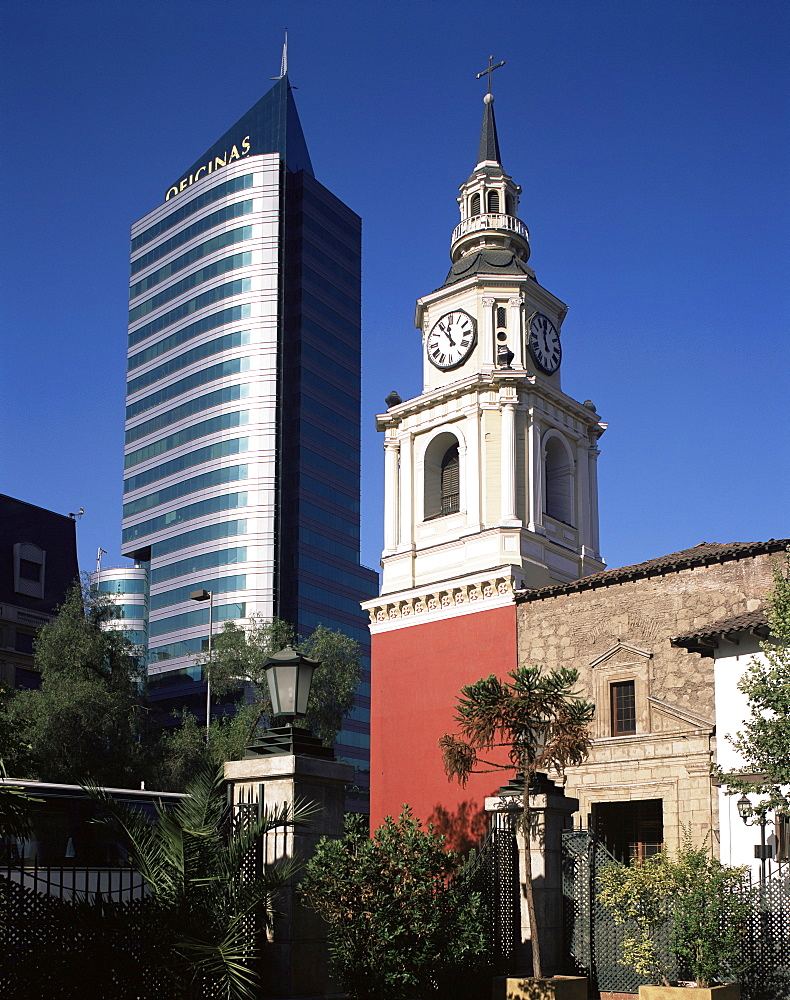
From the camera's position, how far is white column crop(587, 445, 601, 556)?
137ft

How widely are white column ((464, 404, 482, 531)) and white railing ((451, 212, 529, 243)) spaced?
9201 millimetres

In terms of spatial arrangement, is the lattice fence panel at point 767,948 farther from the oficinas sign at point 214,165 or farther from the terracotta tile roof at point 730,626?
the oficinas sign at point 214,165

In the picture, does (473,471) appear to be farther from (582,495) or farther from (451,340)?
(451,340)

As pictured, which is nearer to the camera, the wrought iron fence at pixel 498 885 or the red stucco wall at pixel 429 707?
the wrought iron fence at pixel 498 885

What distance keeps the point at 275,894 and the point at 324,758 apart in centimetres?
152

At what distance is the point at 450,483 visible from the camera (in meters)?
40.4

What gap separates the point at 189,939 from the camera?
388 inches

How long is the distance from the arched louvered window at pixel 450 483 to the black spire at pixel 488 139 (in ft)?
44.2

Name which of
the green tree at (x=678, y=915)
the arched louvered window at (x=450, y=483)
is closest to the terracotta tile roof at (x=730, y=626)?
the green tree at (x=678, y=915)

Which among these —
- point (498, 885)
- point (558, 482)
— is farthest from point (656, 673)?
point (498, 885)

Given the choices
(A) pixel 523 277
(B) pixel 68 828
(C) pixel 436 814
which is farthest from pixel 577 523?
(B) pixel 68 828

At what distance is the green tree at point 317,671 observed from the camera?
151ft

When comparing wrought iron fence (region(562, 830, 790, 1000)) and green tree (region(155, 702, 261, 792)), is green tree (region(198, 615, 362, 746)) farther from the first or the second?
wrought iron fence (region(562, 830, 790, 1000))

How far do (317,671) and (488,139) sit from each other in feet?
76.8
